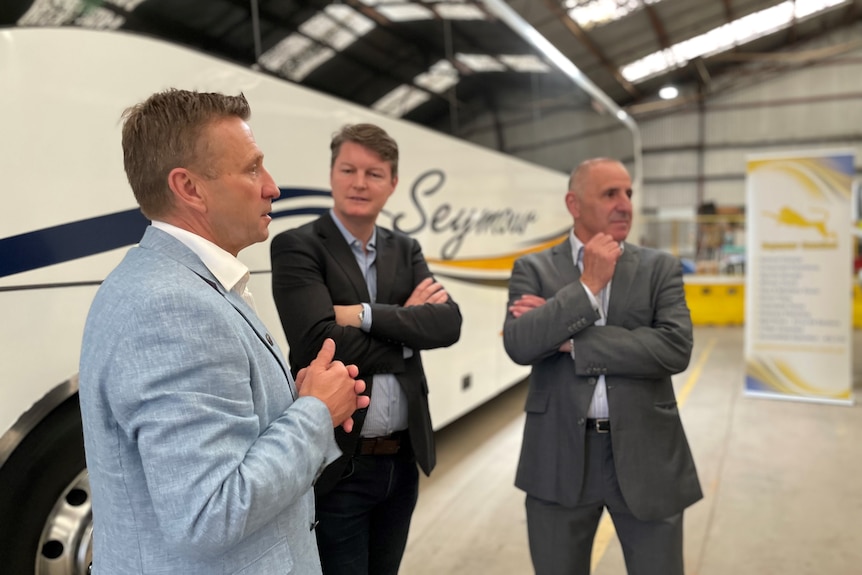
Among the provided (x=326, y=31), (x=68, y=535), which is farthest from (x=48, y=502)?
(x=326, y=31)

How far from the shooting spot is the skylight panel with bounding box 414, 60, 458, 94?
3525 millimetres

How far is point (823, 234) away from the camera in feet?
17.7

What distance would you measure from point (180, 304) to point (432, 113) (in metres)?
2.97

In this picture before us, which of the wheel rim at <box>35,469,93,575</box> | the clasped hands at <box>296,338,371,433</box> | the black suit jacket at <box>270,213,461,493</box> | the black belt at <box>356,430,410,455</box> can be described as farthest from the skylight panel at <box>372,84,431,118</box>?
the clasped hands at <box>296,338,371,433</box>

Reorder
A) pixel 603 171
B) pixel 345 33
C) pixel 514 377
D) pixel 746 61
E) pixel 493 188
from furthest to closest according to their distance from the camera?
pixel 746 61 < pixel 514 377 < pixel 493 188 < pixel 345 33 < pixel 603 171

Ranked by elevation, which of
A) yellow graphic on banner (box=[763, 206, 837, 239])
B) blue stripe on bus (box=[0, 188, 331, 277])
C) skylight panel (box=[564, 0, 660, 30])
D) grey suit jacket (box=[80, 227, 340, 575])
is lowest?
grey suit jacket (box=[80, 227, 340, 575])

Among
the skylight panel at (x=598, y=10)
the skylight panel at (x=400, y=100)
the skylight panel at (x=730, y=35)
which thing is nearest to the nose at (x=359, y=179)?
the skylight panel at (x=400, y=100)

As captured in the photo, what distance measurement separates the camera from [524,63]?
482 cm

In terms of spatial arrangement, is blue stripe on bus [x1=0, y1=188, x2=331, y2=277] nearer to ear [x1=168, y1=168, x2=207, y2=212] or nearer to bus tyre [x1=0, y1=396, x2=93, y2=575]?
bus tyre [x1=0, y1=396, x2=93, y2=575]

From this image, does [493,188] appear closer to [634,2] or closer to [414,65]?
[414,65]

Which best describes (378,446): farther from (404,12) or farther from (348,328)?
(404,12)

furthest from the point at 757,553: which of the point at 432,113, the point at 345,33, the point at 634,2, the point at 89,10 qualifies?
the point at 634,2

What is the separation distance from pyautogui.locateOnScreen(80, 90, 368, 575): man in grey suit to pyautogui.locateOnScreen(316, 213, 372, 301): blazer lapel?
2.42ft

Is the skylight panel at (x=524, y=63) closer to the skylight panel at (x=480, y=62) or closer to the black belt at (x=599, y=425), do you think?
the skylight panel at (x=480, y=62)
